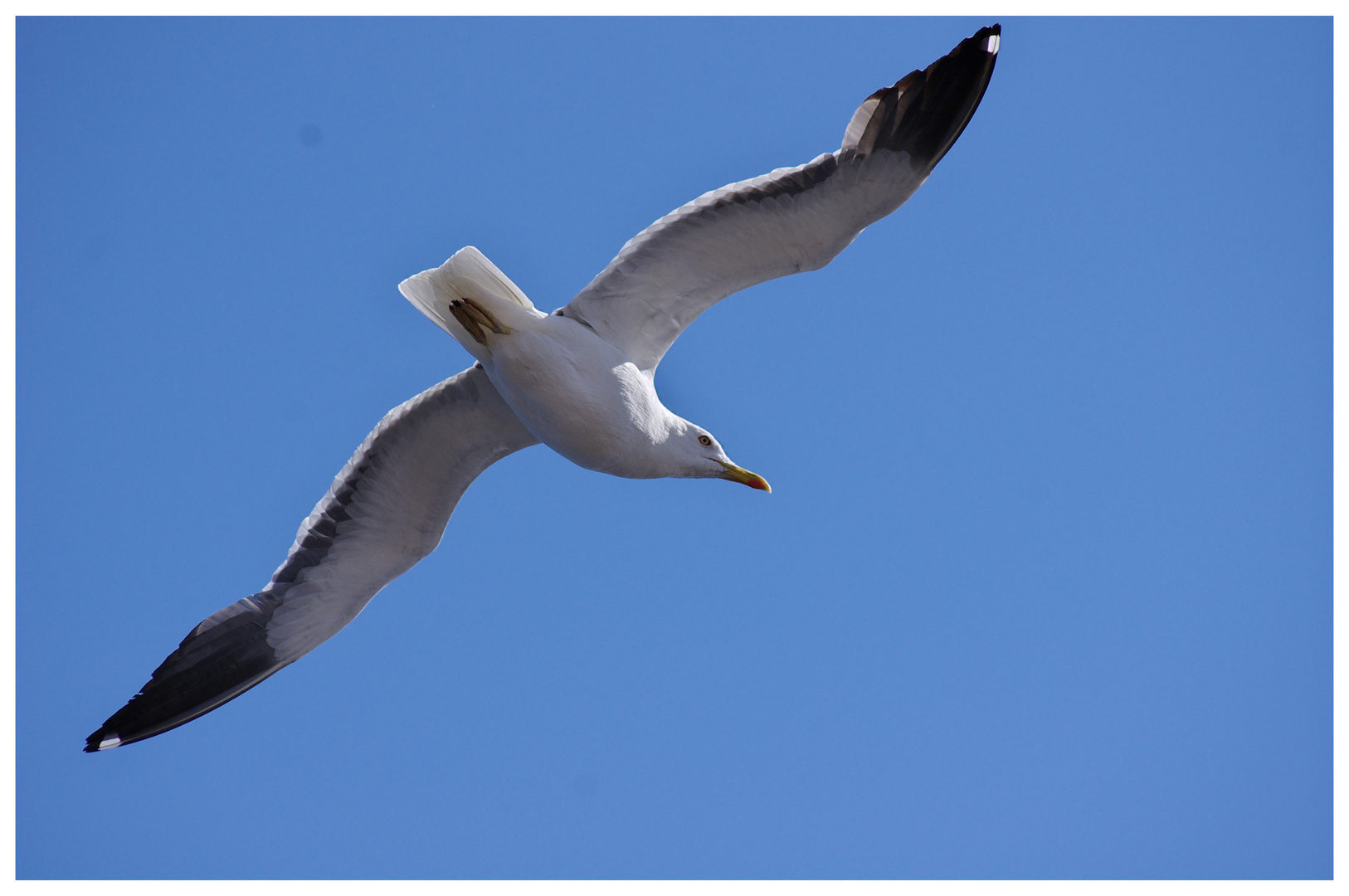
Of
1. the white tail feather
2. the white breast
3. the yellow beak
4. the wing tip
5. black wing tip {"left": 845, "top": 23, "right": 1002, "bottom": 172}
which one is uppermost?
black wing tip {"left": 845, "top": 23, "right": 1002, "bottom": 172}

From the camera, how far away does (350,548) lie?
6395mm

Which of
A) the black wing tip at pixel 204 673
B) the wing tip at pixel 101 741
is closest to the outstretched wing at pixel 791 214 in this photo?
the black wing tip at pixel 204 673

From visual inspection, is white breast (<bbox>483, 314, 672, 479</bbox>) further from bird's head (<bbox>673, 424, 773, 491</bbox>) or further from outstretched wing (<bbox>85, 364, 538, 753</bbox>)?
outstretched wing (<bbox>85, 364, 538, 753</bbox>)

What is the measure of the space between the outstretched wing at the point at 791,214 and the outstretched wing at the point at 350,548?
0.93 meters

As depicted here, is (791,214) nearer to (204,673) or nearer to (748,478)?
(748,478)

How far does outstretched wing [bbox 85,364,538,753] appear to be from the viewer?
6.13 m

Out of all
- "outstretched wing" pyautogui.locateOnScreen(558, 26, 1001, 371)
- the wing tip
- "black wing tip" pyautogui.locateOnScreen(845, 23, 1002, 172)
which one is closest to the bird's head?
"outstretched wing" pyautogui.locateOnScreen(558, 26, 1001, 371)

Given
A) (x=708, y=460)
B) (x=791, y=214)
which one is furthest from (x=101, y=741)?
(x=791, y=214)

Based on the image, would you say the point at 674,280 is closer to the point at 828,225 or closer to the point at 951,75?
the point at 828,225

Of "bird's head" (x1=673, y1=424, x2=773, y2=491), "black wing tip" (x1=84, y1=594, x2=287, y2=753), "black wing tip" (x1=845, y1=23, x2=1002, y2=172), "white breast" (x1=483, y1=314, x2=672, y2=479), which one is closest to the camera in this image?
"black wing tip" (x1=845, y1=23, x2=1002, y2=172)

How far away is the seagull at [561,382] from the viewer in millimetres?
5250

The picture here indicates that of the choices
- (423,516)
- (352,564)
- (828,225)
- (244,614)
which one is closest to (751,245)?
(828,225)

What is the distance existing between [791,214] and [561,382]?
4.49 ft

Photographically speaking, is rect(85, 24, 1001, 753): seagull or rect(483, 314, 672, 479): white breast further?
rect(483, 314, 672, 479): white breast
